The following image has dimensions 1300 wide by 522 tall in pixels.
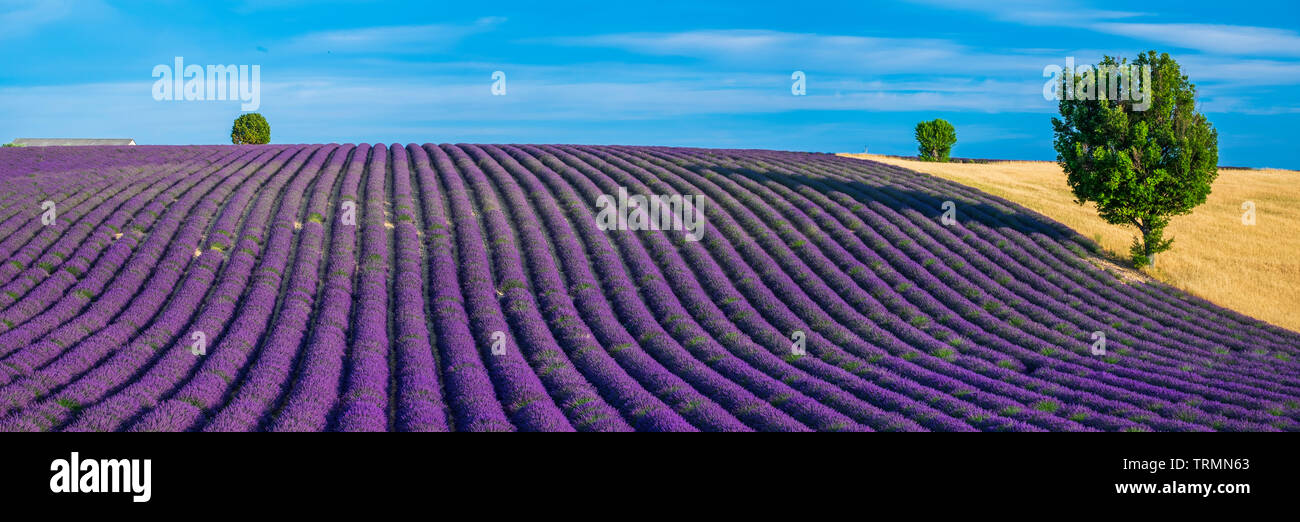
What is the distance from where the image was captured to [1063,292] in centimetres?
2411

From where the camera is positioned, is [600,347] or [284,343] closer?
[284,343]

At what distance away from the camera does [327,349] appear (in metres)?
14.8

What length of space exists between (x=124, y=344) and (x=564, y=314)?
8026 mm

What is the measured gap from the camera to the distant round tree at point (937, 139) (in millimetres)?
71312

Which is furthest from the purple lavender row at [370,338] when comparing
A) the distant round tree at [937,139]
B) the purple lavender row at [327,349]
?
the distant round tree at [937,139]

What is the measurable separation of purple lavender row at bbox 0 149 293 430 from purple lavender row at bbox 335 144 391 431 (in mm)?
3184

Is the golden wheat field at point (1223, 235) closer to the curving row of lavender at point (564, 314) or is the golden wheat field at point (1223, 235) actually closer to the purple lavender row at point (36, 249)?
the curving row of lavender at point (564, 314)

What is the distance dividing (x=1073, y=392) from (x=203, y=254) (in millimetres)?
19075

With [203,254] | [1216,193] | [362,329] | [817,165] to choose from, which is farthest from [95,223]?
[1216,193]

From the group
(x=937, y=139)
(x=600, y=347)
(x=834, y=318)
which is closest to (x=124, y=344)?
(x=600, y=347)

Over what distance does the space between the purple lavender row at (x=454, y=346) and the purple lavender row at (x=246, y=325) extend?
3244mm

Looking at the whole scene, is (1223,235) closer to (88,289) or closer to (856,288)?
(856,288)

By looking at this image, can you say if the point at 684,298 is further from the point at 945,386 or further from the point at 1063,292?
the point at 1063,292
